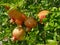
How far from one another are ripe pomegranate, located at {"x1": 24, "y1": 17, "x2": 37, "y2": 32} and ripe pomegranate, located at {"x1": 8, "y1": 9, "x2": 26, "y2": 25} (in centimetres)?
2

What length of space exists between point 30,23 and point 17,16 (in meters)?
0.06

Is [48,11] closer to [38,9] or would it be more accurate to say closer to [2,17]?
[38,9]

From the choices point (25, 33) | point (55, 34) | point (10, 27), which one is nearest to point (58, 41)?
point (55, 34)

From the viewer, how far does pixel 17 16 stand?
79 cm

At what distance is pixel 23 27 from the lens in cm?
83

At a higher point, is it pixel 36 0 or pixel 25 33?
pixel 36 0

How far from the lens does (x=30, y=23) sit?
0.81 metres

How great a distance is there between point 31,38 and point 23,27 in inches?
2.2

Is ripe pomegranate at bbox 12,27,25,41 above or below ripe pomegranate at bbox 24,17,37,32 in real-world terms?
below

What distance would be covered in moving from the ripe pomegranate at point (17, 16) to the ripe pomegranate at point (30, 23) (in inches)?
0.7

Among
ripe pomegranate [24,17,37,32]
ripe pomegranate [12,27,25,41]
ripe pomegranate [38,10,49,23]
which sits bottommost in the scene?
ripe pomegranate [12,27,25,41]

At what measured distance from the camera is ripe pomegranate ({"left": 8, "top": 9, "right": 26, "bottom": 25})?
775 millimetres

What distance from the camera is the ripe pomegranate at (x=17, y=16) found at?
30.5 inches

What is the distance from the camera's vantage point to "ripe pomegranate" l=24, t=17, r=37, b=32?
2.65 feet
